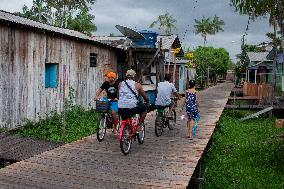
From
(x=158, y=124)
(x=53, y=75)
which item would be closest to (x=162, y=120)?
(x=158, y=124)

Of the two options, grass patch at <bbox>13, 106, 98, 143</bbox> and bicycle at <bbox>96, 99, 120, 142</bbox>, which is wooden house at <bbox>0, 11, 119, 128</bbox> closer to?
grass patch at <bbox>13, 106, 98, 143</bbox>

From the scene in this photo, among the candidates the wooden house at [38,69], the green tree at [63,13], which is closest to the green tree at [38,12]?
the green tree at [63,13]

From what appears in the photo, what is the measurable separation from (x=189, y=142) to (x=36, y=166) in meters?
4.65

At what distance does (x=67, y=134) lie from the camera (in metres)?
13.1

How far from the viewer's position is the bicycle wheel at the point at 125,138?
8.48m

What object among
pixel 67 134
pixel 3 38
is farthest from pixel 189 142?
pixel 3 38

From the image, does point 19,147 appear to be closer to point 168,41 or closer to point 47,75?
point 47,75

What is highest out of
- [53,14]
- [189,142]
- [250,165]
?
[53,14]

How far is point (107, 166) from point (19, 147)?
314cm

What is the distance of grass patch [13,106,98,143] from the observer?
12.6 metres

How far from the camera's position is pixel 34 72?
14250mm

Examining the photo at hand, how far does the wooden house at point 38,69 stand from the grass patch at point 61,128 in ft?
1.05

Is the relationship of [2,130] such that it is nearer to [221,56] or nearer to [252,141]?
[252,141]

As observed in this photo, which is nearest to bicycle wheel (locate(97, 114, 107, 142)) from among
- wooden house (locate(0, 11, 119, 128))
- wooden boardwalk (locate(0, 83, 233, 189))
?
wooden boardwalk (locate(0, 83, 233, 189))
